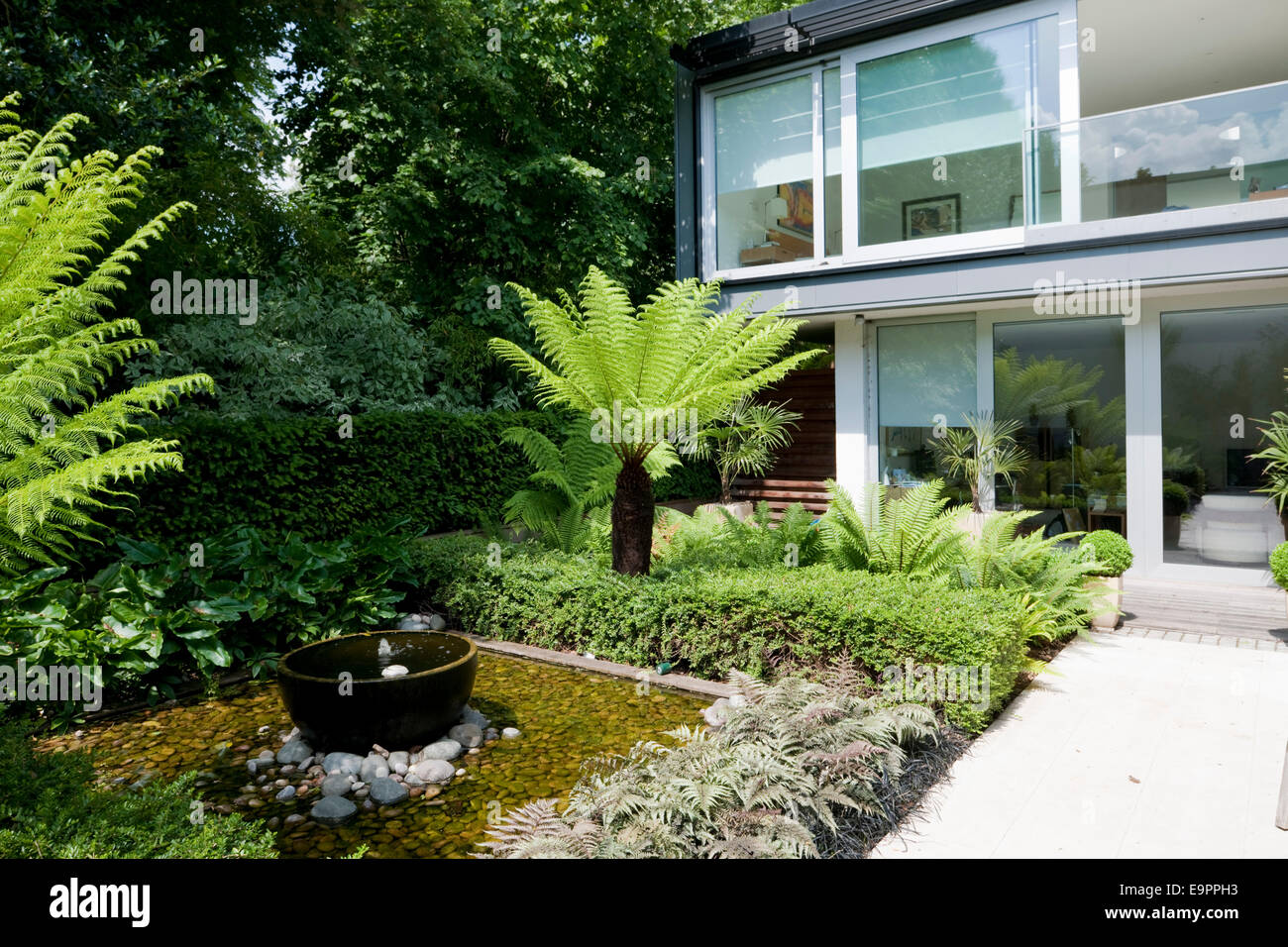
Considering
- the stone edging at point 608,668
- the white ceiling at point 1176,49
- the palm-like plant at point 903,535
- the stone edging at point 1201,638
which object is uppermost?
the white ceiling at point 1176,49

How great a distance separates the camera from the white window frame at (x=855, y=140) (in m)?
7.52

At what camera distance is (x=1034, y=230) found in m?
7.43

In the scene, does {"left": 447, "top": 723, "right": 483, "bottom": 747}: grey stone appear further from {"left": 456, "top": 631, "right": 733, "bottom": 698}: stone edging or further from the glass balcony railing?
the glass balcony railing

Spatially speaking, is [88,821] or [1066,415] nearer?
[88,821]

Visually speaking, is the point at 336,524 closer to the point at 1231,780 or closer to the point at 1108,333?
the point at 1231,780

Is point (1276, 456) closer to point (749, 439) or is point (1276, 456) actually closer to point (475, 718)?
point (749, 439)

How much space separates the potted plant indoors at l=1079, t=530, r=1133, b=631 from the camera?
5988 millimetres

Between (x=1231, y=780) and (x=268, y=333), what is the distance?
7.66 metres

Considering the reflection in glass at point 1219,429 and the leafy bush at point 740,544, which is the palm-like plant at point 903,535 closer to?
the leafy bush at point 740,544

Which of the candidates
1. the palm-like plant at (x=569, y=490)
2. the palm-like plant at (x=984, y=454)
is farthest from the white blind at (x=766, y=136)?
the palm-like plant at (x=569, y=490)

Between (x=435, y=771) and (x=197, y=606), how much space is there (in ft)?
7.02

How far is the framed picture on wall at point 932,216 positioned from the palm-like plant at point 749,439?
2.92m

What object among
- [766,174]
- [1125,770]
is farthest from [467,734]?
[766,174]
